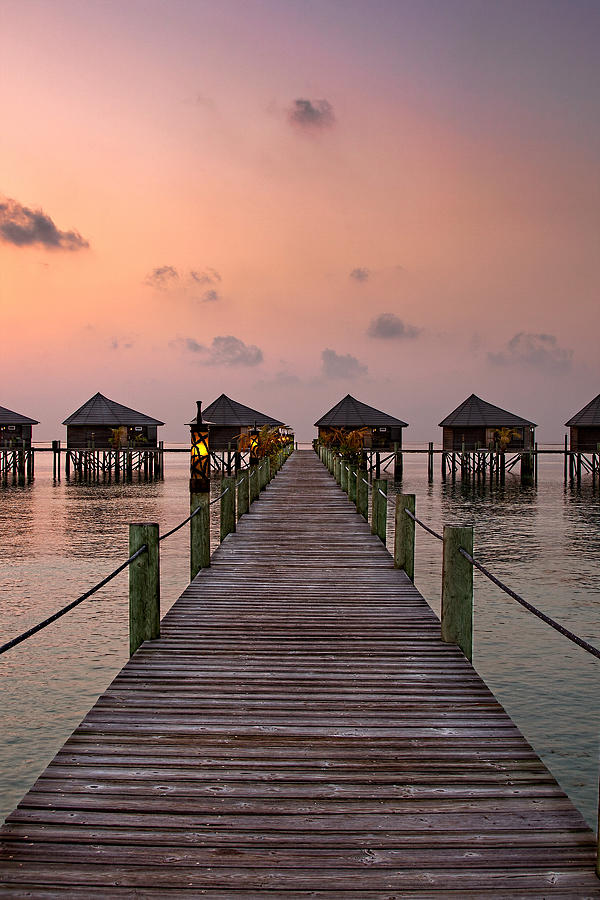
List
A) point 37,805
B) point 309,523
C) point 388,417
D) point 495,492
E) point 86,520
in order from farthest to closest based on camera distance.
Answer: point 388,417 < point 495,492 < point 86,520 < point 309,523 < point 37,805

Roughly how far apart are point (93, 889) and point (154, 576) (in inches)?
141

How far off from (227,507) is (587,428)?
49314mm

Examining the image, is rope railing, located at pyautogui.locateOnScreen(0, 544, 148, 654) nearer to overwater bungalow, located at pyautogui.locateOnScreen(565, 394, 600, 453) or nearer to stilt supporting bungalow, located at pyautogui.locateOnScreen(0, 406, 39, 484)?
stilt supporting bungalow, located at pyautogui.locateOnScreen(0, 406, 39, 484)

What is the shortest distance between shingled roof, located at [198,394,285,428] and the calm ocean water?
28.7 meters

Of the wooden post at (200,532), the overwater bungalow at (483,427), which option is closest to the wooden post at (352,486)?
the wooden post at (200,532)

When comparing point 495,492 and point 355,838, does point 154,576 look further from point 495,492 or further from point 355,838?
point 495,492

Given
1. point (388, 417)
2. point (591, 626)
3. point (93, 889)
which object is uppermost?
point (388, 417)

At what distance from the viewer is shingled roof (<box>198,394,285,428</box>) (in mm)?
60031

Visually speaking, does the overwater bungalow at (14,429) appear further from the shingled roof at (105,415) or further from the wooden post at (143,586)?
the wooden post at (143,586)

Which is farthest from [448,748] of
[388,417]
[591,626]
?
[388,417]

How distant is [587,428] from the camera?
55344 millimetres

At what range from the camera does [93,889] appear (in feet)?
9.75

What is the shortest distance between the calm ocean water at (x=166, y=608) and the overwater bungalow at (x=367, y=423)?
84.4 ft

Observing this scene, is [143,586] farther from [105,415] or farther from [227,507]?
[105,415]
